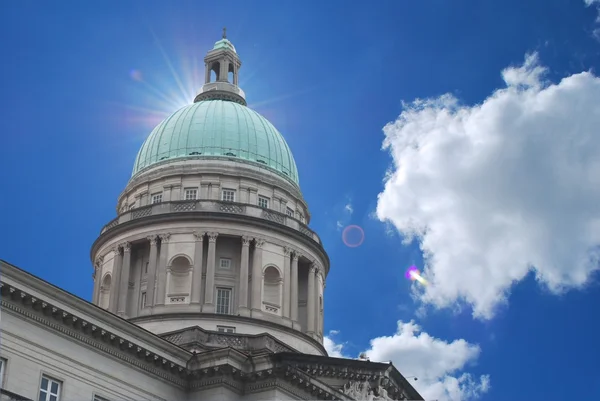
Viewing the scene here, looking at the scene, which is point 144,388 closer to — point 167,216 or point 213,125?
point 167,216

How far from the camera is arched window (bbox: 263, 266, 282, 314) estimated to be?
55.6 m

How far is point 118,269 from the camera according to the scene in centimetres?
5603

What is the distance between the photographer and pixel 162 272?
54125 mm

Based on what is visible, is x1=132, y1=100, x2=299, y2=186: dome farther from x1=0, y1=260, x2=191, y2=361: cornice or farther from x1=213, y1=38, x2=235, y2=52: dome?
x1=0, y1=260, x2=191, y2=361: cornice

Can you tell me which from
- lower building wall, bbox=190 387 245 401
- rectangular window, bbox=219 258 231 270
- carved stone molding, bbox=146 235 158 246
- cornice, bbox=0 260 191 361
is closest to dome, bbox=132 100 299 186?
A: carved stone molding, bbox=146 235 158 246

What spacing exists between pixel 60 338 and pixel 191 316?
17.9 metres

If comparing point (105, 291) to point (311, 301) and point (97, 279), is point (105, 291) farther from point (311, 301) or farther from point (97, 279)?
point (311, 301)

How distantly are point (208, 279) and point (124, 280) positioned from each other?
5602mm

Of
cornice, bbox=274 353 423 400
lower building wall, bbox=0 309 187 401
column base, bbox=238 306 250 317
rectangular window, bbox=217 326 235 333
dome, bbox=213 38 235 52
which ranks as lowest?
lower building wall, bbox=0 309 187 401

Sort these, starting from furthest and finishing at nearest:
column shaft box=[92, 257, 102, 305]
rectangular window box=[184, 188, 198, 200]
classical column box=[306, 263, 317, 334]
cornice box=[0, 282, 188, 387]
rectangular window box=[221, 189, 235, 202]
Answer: rectangular window box=[221, 189, 235, 202]
rectangular window box=[184, 188, 198, 200]
column shaft box=[92, 257, 102, 305]
classical column box=[306, 263, 317, 334]
cornice box=[0, 282, 188, 387]

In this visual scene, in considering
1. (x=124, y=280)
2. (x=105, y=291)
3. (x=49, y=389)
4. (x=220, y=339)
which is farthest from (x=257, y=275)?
(x=49, y=389)

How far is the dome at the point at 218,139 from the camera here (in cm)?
6134

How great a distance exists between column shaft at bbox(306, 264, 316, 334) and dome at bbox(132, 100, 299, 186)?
802 centimetres

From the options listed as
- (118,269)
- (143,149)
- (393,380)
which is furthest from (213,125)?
(393,380)
